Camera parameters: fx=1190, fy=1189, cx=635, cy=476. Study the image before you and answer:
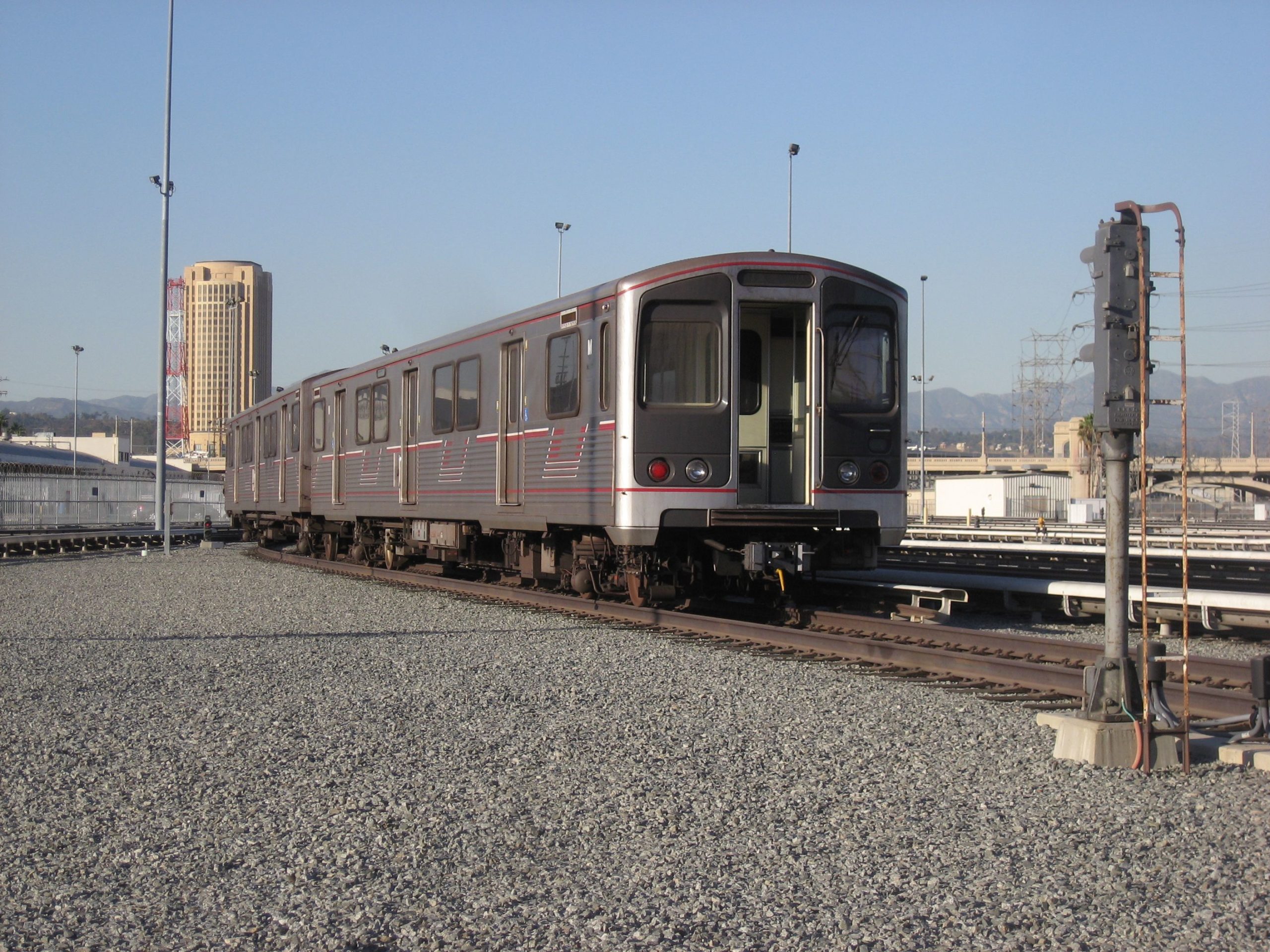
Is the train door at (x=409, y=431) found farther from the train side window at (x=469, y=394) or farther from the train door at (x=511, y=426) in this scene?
the train door at (x=511, y=426)

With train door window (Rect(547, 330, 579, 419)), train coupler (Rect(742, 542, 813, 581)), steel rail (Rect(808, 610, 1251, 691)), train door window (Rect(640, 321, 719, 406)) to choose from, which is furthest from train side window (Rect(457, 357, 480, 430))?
steel rail (Rect(808, 610, 1251, 691))

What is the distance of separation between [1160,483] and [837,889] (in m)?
94.8

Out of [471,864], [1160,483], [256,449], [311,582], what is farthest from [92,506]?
[1160,483]

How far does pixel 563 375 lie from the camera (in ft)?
38.8

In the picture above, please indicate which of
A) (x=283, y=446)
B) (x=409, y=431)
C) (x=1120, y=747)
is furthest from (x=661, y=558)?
(x=283, y=446)

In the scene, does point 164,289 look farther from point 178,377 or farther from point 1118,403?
point 178,377

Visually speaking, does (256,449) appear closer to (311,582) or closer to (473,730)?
(311,582)

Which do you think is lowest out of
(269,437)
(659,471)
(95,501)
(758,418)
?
(95,501)

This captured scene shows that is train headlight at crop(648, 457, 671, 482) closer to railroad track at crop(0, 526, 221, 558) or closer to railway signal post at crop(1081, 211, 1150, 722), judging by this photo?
railway signal post at crop(1081, 211, 1150, 722)

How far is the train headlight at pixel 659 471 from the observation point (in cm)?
1055

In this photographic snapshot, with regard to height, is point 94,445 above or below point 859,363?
above

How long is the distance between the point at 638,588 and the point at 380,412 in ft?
23.2

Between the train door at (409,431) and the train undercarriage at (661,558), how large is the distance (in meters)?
0.52

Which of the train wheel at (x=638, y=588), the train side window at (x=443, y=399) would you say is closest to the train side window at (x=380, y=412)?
the train side window at (x=443, y=399)
